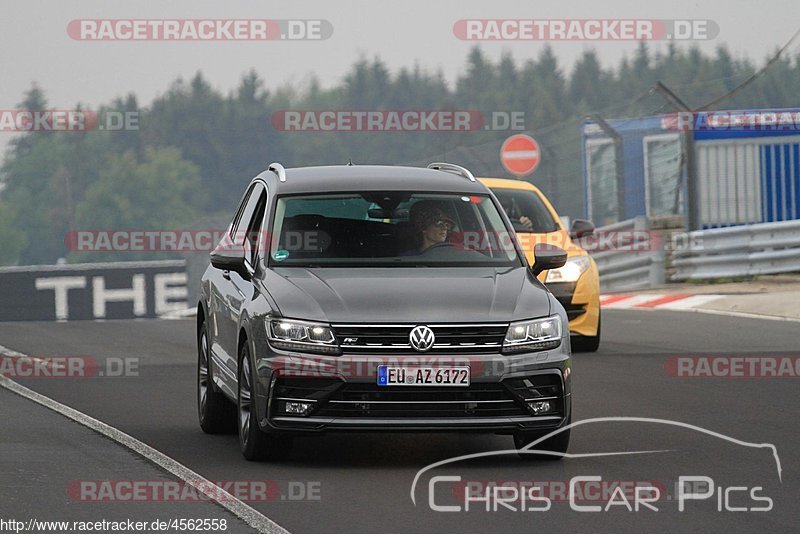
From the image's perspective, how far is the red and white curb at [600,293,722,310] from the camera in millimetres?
24531

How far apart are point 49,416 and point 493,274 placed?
153 inches

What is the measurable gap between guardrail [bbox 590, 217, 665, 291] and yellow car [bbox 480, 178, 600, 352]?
35.3 ft

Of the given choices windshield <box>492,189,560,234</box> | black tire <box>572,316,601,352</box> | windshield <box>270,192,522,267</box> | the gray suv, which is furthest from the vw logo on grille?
windshield <box>492,189,560,234</box>

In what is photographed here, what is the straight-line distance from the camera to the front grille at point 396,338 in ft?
30.1

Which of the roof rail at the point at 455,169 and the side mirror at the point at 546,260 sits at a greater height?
the roof rail at the point at 455,169

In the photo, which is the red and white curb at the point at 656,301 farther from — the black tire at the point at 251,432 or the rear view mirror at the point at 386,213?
the black tire at the point at 251,432

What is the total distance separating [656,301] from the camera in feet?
83.5

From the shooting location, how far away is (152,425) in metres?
11.7

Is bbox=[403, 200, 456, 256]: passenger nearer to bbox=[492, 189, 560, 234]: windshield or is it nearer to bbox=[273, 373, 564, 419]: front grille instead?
bbox=[273, 373, 564, 419]: front grille

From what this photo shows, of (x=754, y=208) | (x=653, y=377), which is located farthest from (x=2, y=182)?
(x=653, y=377)

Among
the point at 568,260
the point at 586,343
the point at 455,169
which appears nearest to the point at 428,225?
the point at 455,169

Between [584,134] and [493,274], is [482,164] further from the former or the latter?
[493,274]

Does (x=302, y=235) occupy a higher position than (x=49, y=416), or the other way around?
(x=302, y=235)

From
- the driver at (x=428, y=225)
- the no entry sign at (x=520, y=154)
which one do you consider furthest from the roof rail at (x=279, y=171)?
the no entry sign at (x=520, y=154)
